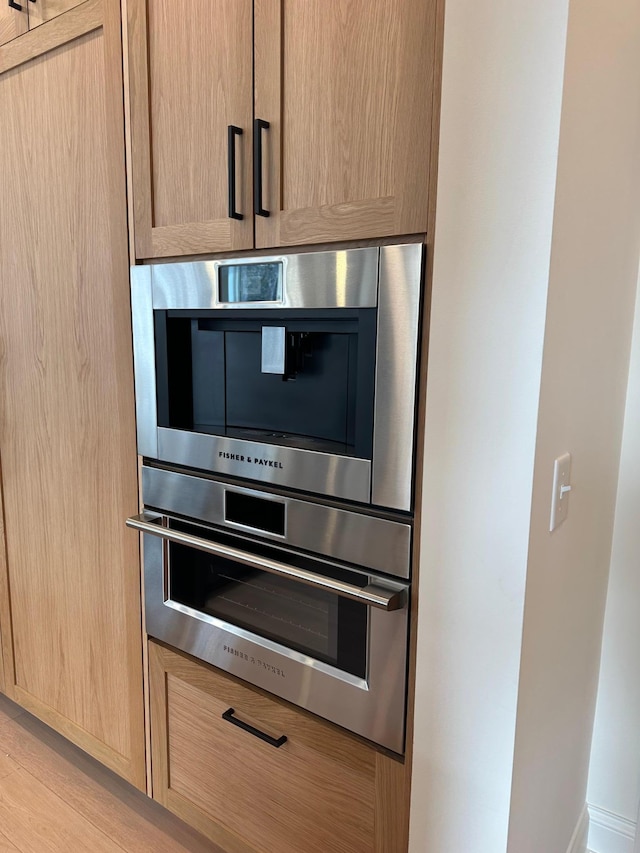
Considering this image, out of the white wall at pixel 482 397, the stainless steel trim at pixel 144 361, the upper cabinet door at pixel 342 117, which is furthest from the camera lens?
the stainless steel trim at pixel 144 361

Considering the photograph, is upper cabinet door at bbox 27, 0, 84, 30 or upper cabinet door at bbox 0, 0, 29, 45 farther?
upper cabinet door at bbox 0, 0, 29, 45

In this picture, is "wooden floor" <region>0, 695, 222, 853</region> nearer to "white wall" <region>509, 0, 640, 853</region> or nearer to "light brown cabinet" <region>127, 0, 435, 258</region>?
"white wall" <region>509, 0, 640, 853</region>

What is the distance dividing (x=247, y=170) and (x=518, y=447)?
72 centimetres

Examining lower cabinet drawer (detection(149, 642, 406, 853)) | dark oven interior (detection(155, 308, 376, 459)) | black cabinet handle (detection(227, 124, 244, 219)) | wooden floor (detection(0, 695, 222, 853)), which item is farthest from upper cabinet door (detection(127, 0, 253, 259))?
wooden floor (detection(0, 695, 222, 853))

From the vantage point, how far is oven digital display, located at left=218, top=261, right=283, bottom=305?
3.60ft

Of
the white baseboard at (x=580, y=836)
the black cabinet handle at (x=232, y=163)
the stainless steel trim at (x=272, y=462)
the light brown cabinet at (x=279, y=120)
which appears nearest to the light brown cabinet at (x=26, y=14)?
the light brown cabinet at (x=279, y=120)

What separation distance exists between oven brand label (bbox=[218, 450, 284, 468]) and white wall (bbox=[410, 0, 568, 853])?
33cm

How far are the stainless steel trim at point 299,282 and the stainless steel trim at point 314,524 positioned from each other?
372 millimetres

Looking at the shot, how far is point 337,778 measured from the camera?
44.9 inches

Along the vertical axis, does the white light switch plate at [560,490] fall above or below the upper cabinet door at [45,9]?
below

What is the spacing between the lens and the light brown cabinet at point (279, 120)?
91 centimetres

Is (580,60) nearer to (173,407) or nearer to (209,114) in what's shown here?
(209,114)

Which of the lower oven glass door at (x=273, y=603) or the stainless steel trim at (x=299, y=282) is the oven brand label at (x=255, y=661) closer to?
the lower oven glass door at (x=273, y=603)

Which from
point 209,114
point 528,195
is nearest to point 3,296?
point 209,114
